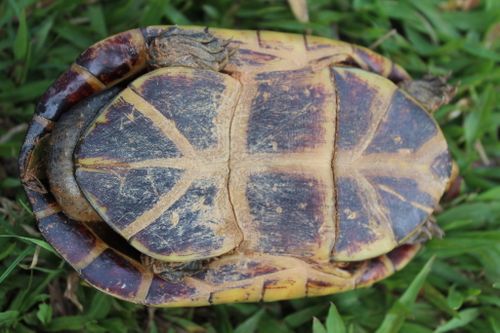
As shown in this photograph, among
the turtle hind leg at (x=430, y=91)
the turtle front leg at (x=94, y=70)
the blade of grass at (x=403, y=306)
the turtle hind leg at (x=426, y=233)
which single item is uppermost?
the turtle front leg at (x=94, y=70)

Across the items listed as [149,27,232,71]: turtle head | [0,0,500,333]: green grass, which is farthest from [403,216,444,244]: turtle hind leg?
[149,27,232,71]: turtle head

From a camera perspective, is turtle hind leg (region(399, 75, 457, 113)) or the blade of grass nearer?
the blade of grass

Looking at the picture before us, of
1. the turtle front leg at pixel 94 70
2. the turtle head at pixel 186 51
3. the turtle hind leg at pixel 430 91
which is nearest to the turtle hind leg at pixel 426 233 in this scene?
the turtle hind leg at pixel 430 91

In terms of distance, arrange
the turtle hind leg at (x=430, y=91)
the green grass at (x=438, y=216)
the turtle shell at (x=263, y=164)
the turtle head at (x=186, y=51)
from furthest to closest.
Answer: the turtle hind leg at (x=430, y=91), the green grass at (x=438, y=216), the turtle head at (x=186, y=51), the turtle shell at (x=263, y=164)

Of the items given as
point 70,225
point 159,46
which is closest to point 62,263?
point 70,225

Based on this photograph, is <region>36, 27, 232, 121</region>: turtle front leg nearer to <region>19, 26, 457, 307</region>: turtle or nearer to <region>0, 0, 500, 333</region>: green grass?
<region>19, 26, 457, 307</region>: turtle

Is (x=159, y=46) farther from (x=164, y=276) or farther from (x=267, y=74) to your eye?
(x=164, y=276)

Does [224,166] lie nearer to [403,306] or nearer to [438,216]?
[403,306]

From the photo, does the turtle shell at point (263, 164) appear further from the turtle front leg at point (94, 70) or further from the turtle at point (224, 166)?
the turtle front leg at point (94, 70)
